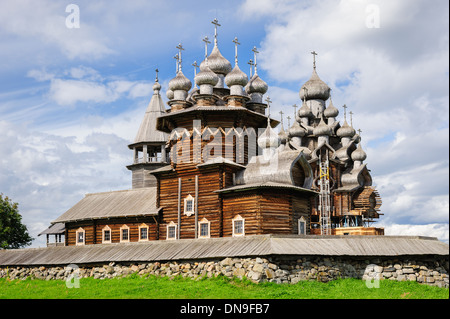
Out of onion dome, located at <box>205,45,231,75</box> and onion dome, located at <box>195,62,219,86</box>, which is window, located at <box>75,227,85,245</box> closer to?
onion dome, located at <box>195,62,219,86</box>

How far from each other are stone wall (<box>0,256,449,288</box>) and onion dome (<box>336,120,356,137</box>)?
20663mm

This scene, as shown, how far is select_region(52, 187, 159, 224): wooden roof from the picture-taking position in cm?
3186

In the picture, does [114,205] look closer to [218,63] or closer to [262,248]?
[218,63]

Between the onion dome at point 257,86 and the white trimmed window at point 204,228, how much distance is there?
29.0 feet

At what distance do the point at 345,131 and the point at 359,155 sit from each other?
8.14 ft

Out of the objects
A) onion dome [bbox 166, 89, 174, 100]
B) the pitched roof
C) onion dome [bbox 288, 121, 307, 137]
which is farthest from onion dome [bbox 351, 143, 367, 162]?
onion dome [bbox 166, 89, 174, 100]

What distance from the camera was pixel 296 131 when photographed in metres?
44.2

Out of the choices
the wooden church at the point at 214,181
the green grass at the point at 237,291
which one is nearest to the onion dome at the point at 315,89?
the wooden church at the point at 214,181

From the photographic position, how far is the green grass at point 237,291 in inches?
715

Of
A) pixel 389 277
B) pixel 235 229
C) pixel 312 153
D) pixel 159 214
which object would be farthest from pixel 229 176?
pixel 312 153

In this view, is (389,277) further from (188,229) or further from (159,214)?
(159,214)

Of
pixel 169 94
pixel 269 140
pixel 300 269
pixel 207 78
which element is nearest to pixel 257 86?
pixel 207 78

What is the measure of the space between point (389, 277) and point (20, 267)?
66.3 feet

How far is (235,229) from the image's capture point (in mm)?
26312
